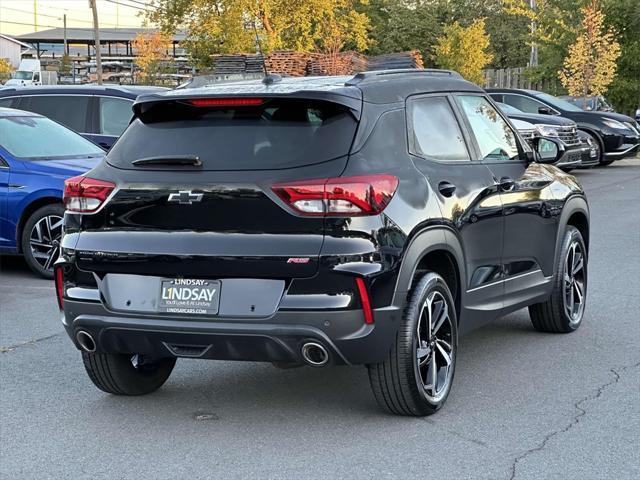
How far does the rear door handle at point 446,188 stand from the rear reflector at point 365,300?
36.8 inches

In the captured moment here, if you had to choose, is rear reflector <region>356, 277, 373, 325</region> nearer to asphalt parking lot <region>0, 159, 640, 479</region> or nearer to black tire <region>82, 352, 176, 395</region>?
asphalt parking lot <region>0, 159, 640, 479</region>

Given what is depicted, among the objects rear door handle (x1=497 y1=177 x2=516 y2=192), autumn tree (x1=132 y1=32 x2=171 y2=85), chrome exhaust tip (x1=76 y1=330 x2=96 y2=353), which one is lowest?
autumn tree (x1=132 y1=32 x2=171 y2=85)

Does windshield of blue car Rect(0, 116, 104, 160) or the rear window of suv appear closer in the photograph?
the rear window of suv

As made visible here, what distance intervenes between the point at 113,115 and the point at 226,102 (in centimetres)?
923

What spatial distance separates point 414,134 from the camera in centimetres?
570

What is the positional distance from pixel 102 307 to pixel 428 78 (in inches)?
90.4

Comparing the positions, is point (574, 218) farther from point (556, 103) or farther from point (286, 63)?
point (556, 103)

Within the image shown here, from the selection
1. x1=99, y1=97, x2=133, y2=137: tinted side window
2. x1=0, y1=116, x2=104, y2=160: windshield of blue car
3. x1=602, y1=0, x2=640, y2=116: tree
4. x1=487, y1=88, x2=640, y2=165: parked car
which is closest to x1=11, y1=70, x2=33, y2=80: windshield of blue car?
x1=602, y1=0, x2=640, y2=116: tree

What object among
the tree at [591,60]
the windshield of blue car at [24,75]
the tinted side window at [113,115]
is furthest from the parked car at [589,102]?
the windshield of blue car at [24,75]

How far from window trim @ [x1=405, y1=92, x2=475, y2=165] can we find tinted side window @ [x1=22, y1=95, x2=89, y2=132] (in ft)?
29.0

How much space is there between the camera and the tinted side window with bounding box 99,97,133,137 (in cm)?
1412

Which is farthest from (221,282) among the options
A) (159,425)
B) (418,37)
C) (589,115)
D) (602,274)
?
(418,37)

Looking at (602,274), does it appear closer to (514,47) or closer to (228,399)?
(228,399)

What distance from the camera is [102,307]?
17.4ft
